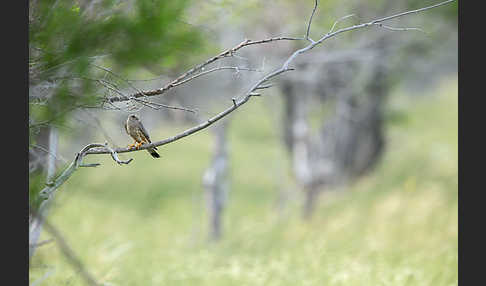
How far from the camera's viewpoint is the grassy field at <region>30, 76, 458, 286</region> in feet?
30.4

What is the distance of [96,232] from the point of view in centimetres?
1503

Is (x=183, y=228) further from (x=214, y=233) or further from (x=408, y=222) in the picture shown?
(x=408, y=222)

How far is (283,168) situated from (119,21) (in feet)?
60.2

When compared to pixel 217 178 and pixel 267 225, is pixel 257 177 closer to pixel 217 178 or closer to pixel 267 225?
pixel 267 225

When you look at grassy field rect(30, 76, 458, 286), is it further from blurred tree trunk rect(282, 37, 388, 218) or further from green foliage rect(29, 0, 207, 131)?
green foliage rect(29, 0, 207, 131)

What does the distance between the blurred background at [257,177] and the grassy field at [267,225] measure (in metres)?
0.05

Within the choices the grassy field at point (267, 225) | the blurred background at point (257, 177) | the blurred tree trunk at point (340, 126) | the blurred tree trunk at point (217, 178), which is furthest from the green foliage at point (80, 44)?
the blurred tree trunk at point (340, 126)

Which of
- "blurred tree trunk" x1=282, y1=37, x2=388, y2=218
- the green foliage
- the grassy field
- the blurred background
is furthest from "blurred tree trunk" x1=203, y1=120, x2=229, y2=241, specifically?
the green foliage

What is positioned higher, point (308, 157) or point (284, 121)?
point (284, 121)

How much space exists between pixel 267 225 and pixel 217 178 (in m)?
2.55

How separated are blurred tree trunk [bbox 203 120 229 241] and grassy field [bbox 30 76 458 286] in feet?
2.32

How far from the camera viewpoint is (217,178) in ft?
45.9

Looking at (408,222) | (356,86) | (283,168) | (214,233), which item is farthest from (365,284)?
(283,168)

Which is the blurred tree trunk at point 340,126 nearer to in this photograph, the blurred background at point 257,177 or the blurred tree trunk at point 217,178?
the blurred background at point 257,177
